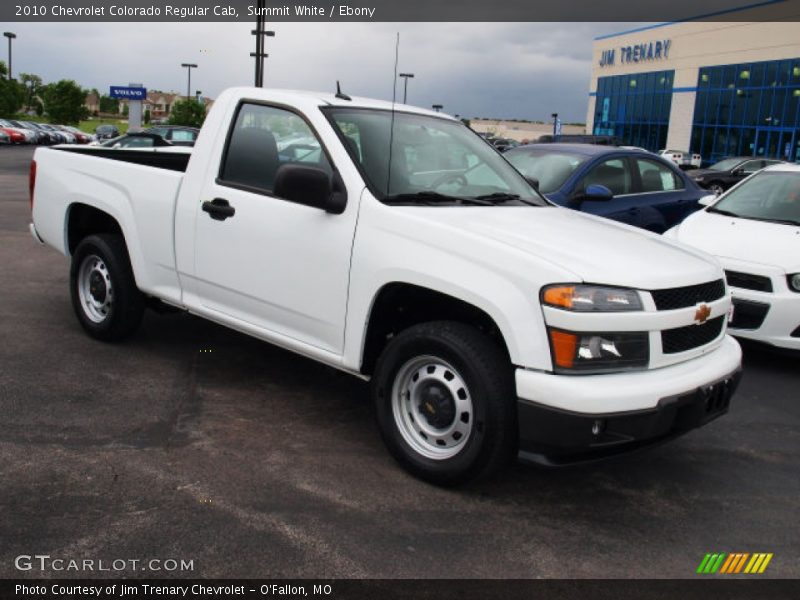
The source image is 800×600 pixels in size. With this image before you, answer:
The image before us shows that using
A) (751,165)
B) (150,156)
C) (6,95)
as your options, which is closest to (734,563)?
(150,156)

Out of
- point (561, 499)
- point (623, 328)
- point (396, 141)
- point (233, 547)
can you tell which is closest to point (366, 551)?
point (233, 547)

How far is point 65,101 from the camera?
7581 cm

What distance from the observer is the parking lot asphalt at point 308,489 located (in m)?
3.22

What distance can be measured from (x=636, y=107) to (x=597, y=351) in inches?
2182

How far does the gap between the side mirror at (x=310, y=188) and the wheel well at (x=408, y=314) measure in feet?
1.77

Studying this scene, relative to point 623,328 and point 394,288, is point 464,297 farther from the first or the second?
point 623,328

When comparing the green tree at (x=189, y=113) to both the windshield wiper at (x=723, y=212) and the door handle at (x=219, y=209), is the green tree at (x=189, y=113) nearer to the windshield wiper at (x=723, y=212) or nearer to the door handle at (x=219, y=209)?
the windshield wiper at (x=723, y=212)

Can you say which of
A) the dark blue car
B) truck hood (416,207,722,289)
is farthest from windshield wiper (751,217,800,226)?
truck hood (416,207,722,289)

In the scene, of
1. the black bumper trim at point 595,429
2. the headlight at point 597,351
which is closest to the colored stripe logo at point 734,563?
the black bumper trim at point 595,429

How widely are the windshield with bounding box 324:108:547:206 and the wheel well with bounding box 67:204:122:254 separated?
7.95 ft

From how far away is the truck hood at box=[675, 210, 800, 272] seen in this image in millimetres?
6219

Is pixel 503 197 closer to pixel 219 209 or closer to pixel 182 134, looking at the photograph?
pixel 219 209

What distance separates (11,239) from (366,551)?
917 cm

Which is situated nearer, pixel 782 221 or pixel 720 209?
pixel 782 221
